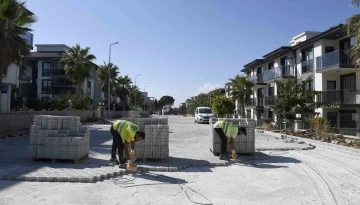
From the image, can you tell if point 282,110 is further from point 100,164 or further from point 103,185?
point 103,185

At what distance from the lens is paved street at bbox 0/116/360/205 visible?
7.02 meters

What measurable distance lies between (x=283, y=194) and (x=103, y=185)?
404cm

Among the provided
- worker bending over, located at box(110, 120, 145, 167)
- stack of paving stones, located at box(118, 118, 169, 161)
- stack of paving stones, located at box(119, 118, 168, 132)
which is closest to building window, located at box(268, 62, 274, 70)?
stack of paving stones, located at box(119, 118, 168, 132)

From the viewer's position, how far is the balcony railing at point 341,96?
25.6 m

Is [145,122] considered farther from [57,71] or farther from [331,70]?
[57,71]

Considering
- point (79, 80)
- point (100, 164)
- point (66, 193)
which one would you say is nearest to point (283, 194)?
point (66, 193)

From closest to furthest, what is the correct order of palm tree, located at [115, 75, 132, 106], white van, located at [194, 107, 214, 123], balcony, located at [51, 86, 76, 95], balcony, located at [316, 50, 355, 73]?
balcony, located at [316, 50, 355, 73], white van, located at [194, 107, 214, 123], balcony, located at [51, 86, 76, 95], palm tree, located at [115, 75, 132, 106]

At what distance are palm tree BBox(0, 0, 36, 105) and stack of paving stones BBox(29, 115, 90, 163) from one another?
1046 cm

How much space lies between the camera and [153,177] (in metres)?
8.91

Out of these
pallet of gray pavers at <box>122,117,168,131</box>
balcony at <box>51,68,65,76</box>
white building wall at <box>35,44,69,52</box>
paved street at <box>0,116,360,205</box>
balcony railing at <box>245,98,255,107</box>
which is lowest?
paved street at <box>0,116,360,205</box>

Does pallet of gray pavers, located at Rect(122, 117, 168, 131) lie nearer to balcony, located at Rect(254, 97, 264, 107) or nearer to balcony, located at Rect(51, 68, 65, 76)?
balcony, located at Rect(254, 97, 264, 107)

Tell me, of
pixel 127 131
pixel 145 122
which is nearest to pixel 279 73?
pixel 145 122

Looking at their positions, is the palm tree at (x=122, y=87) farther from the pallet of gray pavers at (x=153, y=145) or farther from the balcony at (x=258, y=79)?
the pallet of gray pavers at (x=153, y=145)

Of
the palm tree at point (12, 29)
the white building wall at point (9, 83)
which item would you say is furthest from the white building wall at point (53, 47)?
the palm tree at point (12, 29)
